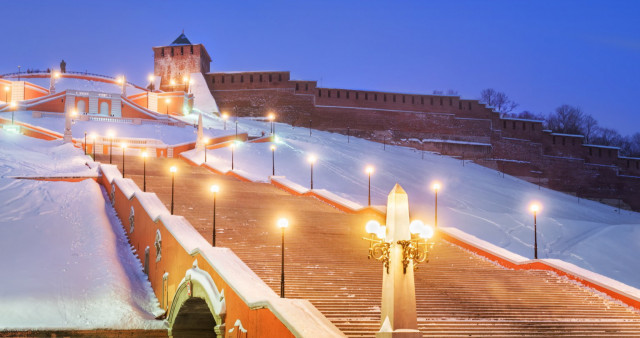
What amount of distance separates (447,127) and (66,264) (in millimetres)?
47413

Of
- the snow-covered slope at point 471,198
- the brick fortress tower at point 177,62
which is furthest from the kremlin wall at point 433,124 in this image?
the snow-covered slope at point 471,198

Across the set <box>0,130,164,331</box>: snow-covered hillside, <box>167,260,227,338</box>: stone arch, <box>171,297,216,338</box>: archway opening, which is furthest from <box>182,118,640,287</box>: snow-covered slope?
<box>167,260,227,338</box>: stone arch

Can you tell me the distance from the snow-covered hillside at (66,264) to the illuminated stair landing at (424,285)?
208 cm

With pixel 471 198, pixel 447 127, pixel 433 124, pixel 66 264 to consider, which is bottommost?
pixel 66 264

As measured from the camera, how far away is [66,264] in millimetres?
15555

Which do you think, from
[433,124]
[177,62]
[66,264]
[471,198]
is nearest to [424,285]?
[66,264]

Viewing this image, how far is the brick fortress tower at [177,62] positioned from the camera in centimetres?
6209

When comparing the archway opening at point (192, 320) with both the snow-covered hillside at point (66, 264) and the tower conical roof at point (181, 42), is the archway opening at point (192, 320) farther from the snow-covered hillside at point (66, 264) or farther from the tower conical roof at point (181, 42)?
the tower conical roof at point (181, 42)

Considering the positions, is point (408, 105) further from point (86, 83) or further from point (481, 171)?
point (86, 83)

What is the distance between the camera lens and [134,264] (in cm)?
1666

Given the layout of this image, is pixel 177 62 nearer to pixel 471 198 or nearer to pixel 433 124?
pixel 433 124

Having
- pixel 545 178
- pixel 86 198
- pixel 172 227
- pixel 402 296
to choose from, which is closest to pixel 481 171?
pixel 545 178

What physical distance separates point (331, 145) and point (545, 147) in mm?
24532

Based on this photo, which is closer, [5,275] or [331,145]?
[5,275]
